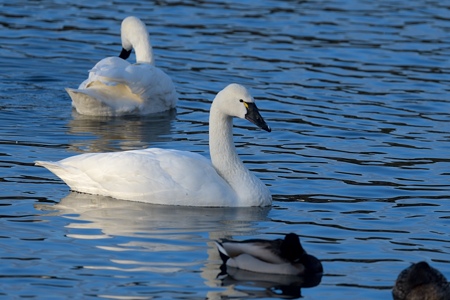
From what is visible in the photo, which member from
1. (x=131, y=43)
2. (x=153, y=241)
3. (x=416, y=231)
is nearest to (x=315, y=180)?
(x=416, y=231)

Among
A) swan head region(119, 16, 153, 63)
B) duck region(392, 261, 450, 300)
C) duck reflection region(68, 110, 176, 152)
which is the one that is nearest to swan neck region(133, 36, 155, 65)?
swan head region(119, 16, 153, 63)

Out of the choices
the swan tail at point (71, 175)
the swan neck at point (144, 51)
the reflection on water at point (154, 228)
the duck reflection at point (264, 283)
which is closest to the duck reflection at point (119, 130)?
the swan neck at point (144, 51)

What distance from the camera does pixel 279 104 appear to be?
16172 millimetres

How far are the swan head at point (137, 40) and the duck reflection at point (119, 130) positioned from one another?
4.09 feet

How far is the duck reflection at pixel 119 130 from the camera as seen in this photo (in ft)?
45.6

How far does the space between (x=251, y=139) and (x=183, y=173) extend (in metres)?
3.15

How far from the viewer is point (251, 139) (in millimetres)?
14328

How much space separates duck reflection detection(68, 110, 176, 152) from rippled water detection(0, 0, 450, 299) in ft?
0.13

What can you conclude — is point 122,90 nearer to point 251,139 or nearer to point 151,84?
point 151,84

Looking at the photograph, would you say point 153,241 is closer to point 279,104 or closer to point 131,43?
point 279,104

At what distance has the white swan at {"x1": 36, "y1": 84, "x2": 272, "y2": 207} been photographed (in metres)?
11.3

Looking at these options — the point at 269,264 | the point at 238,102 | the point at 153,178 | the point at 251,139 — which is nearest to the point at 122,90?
the point at 251,139

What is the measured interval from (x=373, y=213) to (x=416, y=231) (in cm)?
67

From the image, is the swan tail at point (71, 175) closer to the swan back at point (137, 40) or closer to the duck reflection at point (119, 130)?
the duck reflection at point (119, 130)
